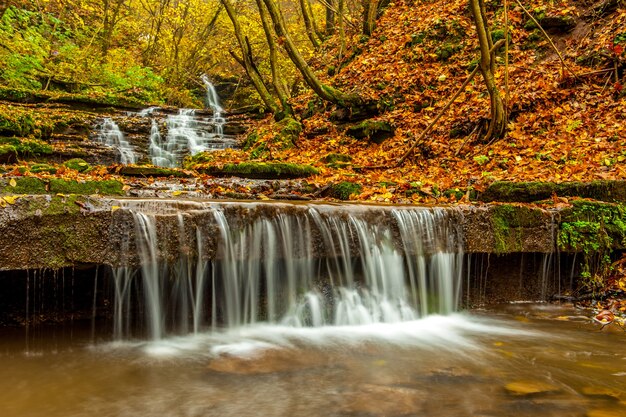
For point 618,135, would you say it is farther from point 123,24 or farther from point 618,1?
point 123,24

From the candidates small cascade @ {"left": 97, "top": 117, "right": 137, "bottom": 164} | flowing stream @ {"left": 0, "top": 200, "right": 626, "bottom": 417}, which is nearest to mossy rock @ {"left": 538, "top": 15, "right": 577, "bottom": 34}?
flowing stream @ {"left": 0, "top": 200, "right": 626, "bottom": 417}

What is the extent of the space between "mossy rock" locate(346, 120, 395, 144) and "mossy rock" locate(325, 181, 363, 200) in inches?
144

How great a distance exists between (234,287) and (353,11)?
16850 mm

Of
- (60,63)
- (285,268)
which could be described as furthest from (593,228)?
(60,63)

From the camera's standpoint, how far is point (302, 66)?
33.8 ft

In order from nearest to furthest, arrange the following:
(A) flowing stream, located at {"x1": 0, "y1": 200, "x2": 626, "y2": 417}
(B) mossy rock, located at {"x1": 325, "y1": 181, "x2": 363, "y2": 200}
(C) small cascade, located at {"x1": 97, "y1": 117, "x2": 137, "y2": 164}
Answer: (A) flowing stream, located at {"x1": 0, "y1": 200, "x2": 626, "y2": 417}, (B) mossy rock, located at {"x1": 325, "y1": 181, "x2": 363, "y2": 200}, (C) small cascade, located at {"x1": 97, "y1": 117, "x2": 137, "y2": 164}

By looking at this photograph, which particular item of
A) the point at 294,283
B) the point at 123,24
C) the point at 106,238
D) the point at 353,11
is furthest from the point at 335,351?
the point at 123,24

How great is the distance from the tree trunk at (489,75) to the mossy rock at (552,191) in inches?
112

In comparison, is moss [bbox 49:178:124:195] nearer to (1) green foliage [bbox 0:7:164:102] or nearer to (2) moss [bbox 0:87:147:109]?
(1) green foliage [bbox 0:7:164:102]

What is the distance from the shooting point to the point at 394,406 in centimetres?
269

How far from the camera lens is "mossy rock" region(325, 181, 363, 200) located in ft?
21.8

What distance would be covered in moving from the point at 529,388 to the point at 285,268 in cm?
238

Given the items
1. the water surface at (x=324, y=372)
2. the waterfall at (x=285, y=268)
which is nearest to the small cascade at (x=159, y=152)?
the waterfall at (x=285, y=268)

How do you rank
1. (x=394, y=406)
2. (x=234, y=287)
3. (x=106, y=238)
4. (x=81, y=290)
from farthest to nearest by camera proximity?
(x=234, y=287) < (x=81, y=290) < (x=106, y=238) < (x=394, y=406)
